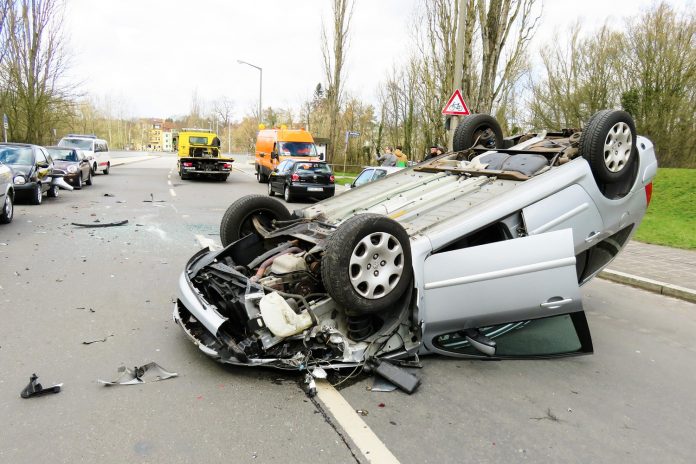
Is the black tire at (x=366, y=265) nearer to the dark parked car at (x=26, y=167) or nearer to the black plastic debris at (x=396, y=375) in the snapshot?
the black plastic debris at (x=396, y=375)

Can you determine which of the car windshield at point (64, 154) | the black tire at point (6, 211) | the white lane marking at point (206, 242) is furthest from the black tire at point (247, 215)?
the car windshield at point (64, 154)

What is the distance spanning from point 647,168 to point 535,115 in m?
25.7

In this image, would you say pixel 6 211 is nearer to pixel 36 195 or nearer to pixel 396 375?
pixel 36 195

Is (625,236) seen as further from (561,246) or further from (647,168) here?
(561,246)

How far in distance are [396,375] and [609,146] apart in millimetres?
2743

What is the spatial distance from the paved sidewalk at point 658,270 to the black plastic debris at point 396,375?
475 cm

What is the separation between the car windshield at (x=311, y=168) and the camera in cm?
1708

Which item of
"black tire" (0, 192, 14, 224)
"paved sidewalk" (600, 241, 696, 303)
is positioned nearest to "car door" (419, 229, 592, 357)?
"paved sidewalk" (600, 241, 696, 303)

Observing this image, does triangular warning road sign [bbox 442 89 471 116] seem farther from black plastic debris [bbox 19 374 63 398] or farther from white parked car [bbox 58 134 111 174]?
white parked car [bbox 58 134 111 174]

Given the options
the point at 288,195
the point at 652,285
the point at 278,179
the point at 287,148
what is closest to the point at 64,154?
the point at 278,179

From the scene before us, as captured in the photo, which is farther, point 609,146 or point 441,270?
point 609,146

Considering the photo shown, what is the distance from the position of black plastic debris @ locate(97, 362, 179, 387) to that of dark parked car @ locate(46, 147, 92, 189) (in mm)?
16035

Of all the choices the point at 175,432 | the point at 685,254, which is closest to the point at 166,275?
the point at 175,432

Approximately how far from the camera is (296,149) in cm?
2405
